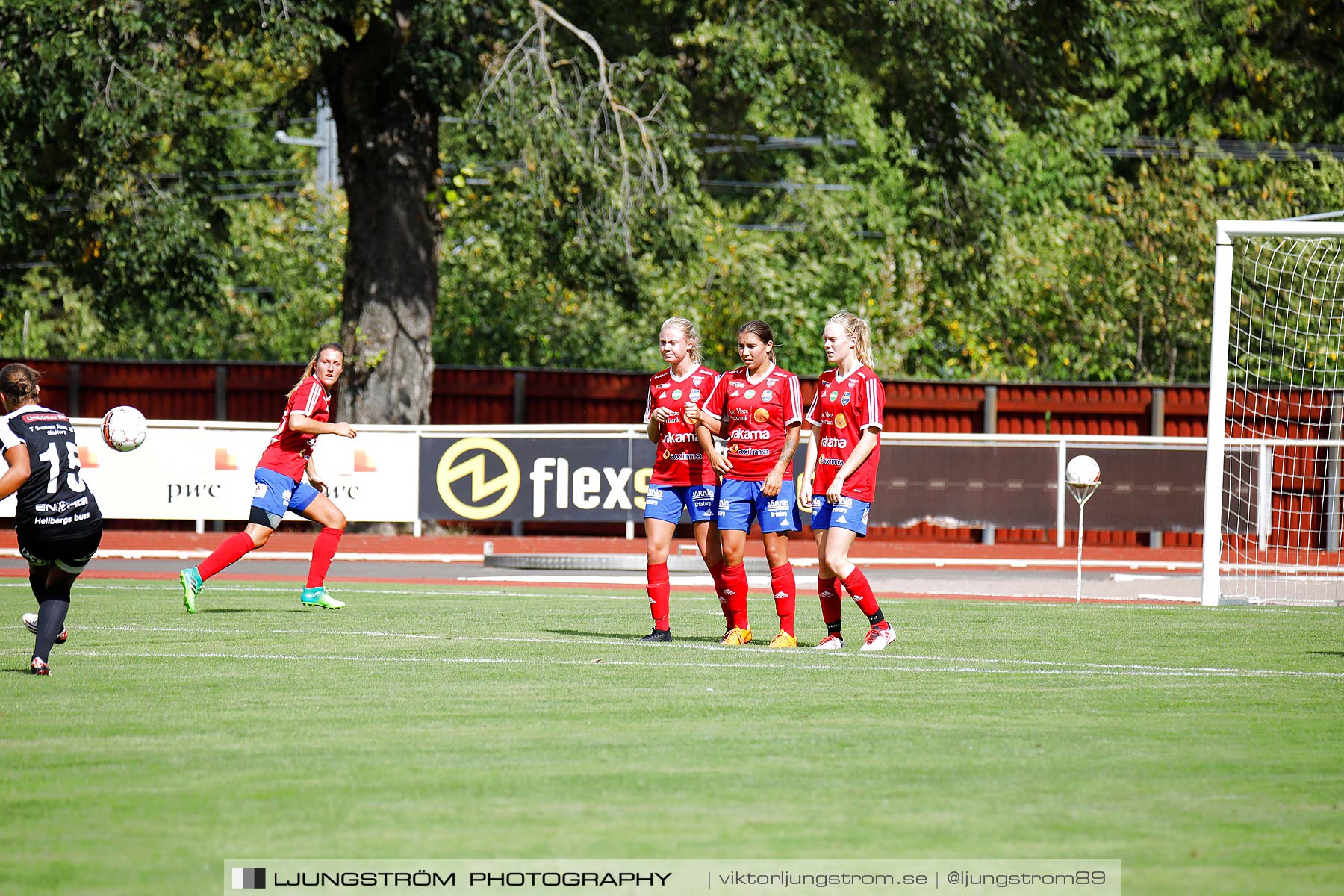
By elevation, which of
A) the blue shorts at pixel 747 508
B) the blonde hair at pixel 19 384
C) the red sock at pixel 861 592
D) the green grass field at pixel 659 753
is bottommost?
the green grass field at pixel 659 753

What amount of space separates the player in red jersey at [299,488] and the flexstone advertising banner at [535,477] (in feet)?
31.2

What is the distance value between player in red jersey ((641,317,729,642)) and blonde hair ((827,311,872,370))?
1.01 m

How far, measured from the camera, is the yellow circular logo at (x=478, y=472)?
2302 cm

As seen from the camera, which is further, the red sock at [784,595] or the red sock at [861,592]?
the red sock at [784,595]

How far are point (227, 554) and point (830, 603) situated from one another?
16.2 ft

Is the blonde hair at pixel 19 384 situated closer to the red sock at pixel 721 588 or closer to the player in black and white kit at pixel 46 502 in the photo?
the player in black and white kit at pixel 46 502

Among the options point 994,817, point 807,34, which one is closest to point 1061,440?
point 807,34

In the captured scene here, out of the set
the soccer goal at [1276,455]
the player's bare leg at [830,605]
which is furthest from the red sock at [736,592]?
the soccer goal at [1276,455]

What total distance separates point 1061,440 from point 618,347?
44.6 feet

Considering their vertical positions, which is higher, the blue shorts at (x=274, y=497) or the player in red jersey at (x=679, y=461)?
the player in red jersey at (x=679, y=461)

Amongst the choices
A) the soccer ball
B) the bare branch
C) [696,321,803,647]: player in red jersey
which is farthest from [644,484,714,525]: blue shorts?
the bare branch

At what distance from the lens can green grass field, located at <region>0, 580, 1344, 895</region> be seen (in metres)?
4.98

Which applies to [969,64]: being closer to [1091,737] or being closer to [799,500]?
[799,500]

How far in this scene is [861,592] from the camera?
10.0 meters
